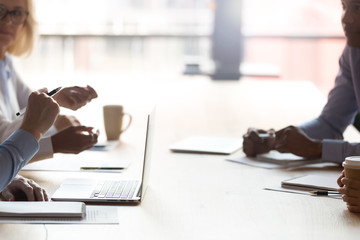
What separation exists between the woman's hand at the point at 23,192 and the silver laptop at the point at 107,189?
4 cm

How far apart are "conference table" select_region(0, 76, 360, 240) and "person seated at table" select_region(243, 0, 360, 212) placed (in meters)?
0.05

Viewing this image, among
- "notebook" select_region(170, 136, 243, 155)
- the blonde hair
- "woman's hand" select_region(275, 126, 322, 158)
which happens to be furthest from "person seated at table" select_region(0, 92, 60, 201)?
the blonde hair

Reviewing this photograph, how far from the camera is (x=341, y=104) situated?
2.19 metres

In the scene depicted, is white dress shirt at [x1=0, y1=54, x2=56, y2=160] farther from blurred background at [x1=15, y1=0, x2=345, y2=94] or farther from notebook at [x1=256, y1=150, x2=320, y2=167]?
blurred background at [x1=15, y1=0, x2=345, y2=94]

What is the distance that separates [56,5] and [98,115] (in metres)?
5.63

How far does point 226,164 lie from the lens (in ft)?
5.76

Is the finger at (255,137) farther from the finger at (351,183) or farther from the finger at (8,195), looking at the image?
the finger at (8,195)

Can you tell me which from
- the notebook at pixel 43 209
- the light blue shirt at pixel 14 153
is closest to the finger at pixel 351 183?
the notebook at pixel 43 209

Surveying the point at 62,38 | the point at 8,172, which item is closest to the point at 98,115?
the point at 8,172

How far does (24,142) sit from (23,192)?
0.15 m

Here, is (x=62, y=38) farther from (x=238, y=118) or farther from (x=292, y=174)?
(x=292, y=174)

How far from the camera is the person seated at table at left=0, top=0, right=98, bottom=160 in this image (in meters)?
1.73

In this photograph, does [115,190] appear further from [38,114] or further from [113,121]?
[113,121]

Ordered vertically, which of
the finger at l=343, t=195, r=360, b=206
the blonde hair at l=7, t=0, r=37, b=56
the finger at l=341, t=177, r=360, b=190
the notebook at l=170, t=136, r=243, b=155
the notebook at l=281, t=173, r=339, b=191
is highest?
the blonde hair at l=7, t=0, r=37, b=56
